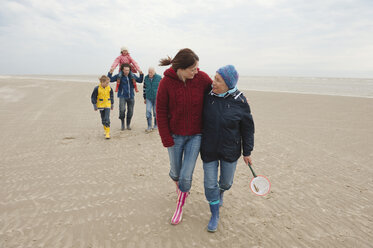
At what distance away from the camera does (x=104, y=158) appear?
5758mm

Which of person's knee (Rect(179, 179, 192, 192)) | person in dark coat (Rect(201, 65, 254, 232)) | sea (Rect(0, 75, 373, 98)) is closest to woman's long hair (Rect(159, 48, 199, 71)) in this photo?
person in dark coat (Rect(201, 65, 254, 232))

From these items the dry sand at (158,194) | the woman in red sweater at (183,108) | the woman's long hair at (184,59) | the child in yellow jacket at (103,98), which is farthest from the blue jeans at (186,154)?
the child in yellow jacket at (103,98)

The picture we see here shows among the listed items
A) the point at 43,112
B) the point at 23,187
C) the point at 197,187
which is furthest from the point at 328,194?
the point at 43,112

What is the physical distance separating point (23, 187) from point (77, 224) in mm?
1718

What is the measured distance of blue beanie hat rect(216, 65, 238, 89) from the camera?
2.74 meters

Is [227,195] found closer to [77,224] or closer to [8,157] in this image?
[77,224]

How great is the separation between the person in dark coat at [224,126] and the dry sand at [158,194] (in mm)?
881

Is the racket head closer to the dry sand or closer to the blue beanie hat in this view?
the dry sand

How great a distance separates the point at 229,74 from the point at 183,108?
0.65 metres

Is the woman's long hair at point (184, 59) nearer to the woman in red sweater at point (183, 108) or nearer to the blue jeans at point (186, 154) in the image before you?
the woman in red sweater at point (183, 108)

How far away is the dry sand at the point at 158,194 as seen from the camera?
10.0 ft

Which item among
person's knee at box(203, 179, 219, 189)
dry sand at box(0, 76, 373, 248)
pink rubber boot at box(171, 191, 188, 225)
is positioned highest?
person's knee at box(203, 179, 219, 189)

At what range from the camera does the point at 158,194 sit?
409 cm

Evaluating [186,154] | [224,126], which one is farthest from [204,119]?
[186,154]
